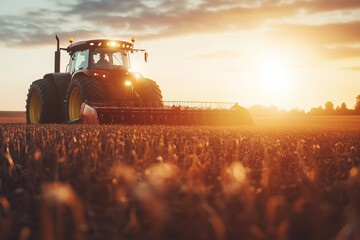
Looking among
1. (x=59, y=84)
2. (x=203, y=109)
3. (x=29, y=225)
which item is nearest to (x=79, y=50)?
(x=59, y=84)

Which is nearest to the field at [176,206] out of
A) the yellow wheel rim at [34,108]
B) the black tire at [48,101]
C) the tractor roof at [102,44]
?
the tractor roof at [102,44]

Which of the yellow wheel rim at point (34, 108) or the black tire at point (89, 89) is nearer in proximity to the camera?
the black tire at point (89, 89)

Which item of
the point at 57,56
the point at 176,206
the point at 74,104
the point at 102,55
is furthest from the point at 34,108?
the point at 176,206

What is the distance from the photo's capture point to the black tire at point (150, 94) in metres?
11.2

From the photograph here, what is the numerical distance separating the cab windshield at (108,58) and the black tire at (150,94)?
2.43 ft

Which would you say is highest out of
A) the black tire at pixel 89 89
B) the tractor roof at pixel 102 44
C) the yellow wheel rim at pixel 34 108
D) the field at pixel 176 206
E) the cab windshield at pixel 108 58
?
the tractor roof at pixel 102 44

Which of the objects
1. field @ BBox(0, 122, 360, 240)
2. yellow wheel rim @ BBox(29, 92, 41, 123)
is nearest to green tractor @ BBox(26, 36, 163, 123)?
yellow wheel rim @ BBox(29, 92, 41, 123)

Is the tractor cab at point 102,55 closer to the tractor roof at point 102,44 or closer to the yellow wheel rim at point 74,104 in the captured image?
the tractor roof at point 102,44

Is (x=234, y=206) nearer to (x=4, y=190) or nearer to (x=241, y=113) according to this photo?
(x=4, y=190)

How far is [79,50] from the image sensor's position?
1129 centimetres

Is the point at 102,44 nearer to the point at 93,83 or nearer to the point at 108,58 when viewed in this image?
the point at 108,58

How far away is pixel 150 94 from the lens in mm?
11180

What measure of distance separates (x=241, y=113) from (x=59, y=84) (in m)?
5.47

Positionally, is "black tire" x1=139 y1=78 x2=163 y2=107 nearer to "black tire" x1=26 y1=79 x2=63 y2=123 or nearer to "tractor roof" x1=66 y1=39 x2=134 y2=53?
"tractor roof" x1=66 y1=39 x2=134 y2=53
